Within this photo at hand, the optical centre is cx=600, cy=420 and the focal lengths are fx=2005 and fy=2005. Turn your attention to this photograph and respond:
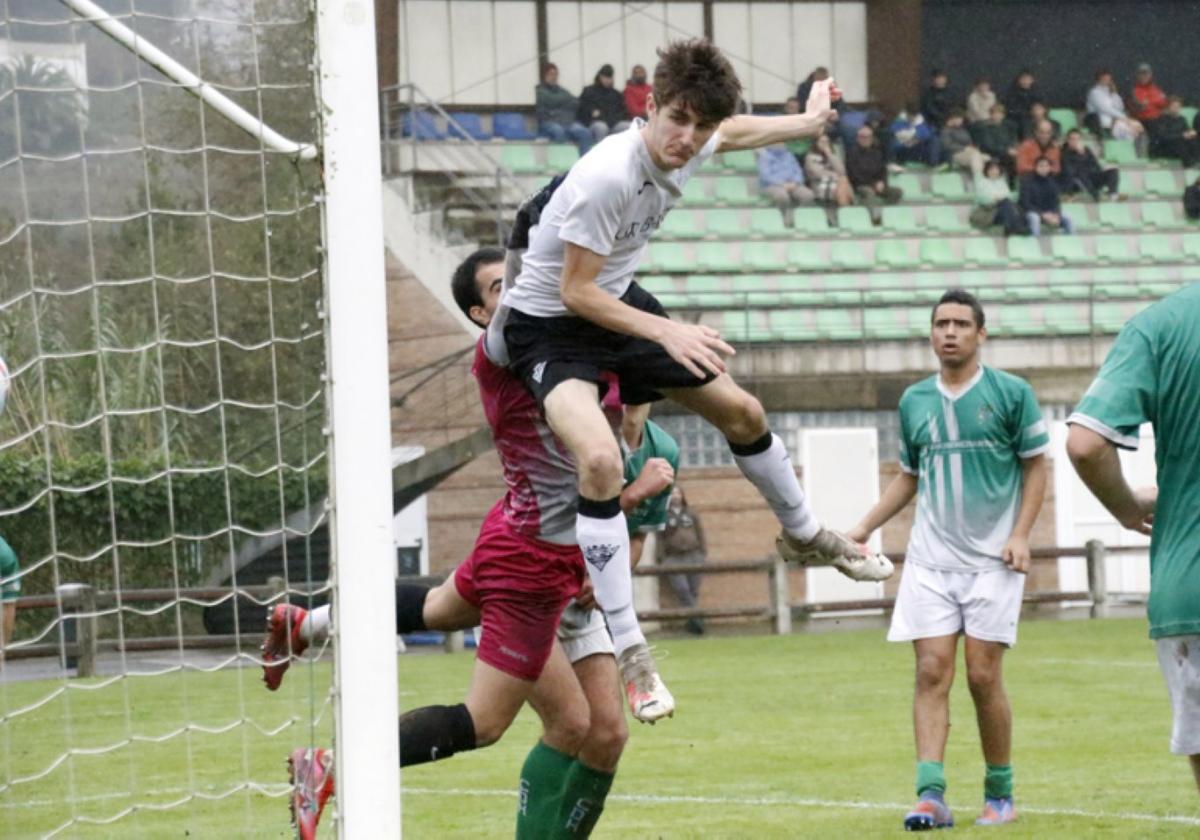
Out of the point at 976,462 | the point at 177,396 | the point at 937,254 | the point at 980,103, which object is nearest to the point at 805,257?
the point at 937,254

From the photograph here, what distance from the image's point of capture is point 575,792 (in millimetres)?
6184

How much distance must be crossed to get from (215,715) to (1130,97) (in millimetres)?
20070

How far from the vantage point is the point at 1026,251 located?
24906 millimetres

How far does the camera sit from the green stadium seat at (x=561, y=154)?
2466cm

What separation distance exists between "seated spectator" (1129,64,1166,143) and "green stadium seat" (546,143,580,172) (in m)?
8.23

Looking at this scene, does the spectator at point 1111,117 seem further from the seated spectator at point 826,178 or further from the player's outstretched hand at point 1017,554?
the player's outstretched hand at point 1017,554

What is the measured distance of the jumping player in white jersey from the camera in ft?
18.0

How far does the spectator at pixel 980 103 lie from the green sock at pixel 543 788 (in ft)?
70.2

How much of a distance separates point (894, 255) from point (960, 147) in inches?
91.2

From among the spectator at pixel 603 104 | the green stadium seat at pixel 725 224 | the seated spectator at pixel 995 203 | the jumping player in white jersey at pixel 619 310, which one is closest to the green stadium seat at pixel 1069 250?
the seated spectator at pixel 995 203

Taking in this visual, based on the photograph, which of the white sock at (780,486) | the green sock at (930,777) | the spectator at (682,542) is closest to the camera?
the white sock at (780,486)

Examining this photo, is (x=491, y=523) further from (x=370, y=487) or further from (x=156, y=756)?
(x=156, y=756)

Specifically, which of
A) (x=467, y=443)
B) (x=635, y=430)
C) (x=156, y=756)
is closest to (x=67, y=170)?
(x=467, y=443)

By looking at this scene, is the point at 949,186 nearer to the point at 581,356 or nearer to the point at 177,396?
the point at 177,396
